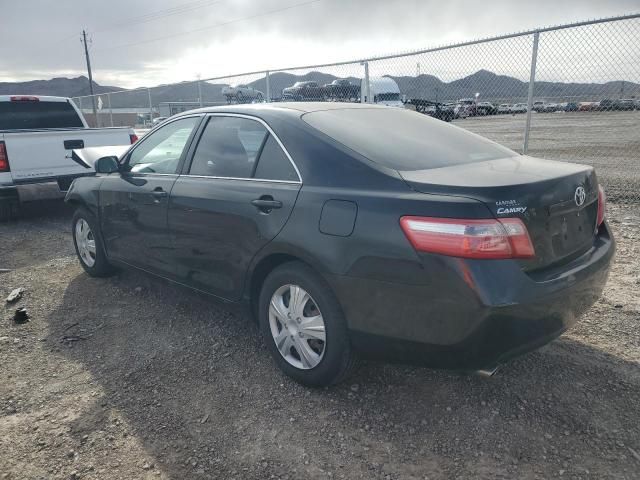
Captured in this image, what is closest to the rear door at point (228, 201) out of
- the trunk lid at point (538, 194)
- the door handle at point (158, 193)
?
the door handle at point (158, 193)

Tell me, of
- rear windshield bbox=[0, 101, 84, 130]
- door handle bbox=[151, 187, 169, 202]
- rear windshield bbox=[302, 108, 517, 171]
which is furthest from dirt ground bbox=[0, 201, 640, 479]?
rear windshield bbox=[0, 101, 84, 130]

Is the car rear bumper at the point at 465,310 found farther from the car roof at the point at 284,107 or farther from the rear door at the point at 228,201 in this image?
the car roof at the point at 284,107

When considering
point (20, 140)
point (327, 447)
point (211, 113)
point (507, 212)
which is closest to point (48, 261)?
point (20, 140)

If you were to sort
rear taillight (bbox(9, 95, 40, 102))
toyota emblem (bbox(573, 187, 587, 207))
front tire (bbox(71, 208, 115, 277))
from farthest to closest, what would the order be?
1. rear taillight (bbox(9, 95, 40, 102))
2. front tire (bbox(71, 208, 115, 277))
3. toyota emblem (bbox(573, 187, 587, 207))

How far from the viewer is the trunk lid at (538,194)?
2277mm

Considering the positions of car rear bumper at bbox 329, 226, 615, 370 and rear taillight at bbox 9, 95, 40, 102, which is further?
rear taillight at bbox 9, 95, 40, 102

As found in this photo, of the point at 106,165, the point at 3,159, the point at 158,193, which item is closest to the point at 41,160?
the point at 3,159

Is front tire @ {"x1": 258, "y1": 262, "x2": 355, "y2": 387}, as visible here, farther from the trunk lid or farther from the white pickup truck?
the white pickup truck

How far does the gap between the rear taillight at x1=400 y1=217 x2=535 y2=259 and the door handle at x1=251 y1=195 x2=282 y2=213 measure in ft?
2.90

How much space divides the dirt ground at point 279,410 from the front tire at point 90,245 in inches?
34.2

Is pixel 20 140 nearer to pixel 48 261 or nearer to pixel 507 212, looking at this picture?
pixel 48 261

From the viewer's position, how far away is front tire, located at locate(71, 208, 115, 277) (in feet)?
15.2

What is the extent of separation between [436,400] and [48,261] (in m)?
4.57

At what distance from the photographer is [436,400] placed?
9.18 feet
